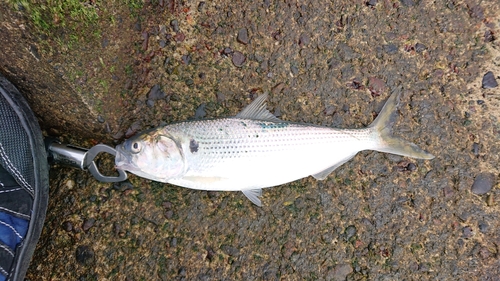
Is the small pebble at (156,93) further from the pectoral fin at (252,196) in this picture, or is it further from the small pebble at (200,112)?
the pectoral fin at (252,196)

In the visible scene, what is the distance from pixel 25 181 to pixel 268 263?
6.62 ft

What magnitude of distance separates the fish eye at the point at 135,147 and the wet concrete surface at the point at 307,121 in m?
0.42

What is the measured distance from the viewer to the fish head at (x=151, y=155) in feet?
8.55

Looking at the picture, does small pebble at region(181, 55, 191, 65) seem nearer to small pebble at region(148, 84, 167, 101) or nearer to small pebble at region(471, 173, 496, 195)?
small pebble at region(148, 84, 167, 101)

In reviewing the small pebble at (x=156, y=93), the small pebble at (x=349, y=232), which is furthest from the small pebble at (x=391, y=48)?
the small pebble at (x=156, y=93)

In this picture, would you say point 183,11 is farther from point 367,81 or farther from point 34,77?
point 367,81

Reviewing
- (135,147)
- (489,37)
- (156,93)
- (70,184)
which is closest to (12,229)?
(70,184)

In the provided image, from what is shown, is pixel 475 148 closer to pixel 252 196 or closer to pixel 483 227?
pixel 483 227

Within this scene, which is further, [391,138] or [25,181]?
[391,138]

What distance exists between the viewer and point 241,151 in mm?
2705

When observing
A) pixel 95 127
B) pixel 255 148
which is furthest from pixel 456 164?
pixel 95 127

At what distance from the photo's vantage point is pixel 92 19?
2643 mm

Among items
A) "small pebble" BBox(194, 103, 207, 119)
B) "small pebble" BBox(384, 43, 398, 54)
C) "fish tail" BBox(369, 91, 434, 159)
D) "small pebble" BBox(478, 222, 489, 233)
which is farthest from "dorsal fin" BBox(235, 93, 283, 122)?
"small pebble" BBox(478, 222, 489, 233)

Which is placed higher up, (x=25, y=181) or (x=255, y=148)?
(x=25, y=181)
